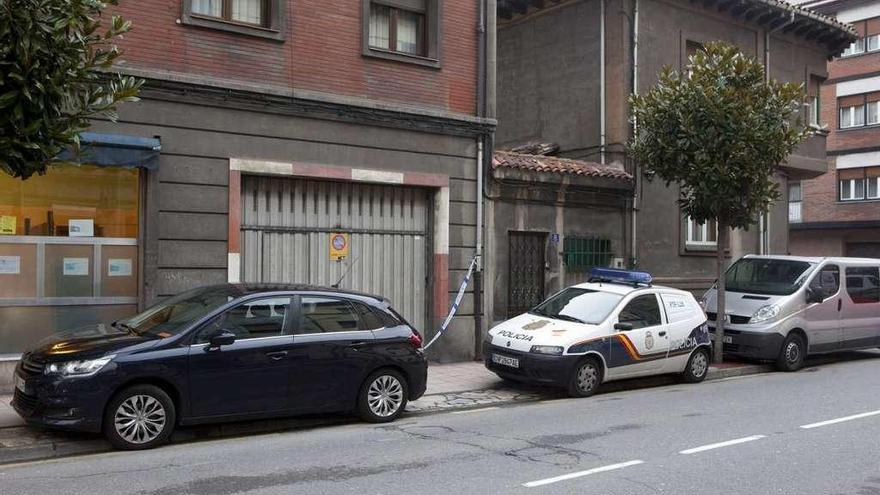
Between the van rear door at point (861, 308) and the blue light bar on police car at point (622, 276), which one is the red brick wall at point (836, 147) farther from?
the blue light bar on police car at point (622, 276)

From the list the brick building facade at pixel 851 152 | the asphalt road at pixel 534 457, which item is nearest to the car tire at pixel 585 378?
the asphalt road at pixel 534 457

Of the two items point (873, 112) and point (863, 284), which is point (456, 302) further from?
point (873, 112)

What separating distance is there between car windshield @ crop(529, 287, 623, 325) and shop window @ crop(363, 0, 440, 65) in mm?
4651

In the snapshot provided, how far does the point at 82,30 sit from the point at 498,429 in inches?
225

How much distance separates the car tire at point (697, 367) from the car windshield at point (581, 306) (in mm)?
1899

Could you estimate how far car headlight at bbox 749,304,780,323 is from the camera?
13625mm

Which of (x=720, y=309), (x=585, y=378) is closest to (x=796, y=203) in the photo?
(x=720, y=309)

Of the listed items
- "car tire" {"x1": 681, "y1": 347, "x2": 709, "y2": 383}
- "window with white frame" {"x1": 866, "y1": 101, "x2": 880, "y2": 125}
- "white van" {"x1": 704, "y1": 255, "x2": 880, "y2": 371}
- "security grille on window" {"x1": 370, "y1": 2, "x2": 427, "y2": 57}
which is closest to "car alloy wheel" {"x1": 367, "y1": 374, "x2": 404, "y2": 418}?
"car tire" {"x1": 681, "y1": 347, "x2": 709, "y2": 383}

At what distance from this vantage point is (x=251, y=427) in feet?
27.6

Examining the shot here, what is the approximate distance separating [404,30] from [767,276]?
807cm

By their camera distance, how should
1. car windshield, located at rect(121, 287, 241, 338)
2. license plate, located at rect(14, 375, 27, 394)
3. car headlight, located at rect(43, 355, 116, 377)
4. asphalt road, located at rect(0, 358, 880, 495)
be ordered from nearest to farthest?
asphalt road, located at rect(0, 358, 880, 495) → car headlight, located at rect(43, 355, 116, 377) → license plate, located at rect(14, 375, 27, 394) → car windshield, located at rect(121, 287, 241, 338)

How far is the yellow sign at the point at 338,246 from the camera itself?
492 inches

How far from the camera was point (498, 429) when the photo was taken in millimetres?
8664

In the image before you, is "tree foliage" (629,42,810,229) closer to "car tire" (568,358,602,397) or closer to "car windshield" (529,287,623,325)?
"car windshield" (529,287,623,325)
